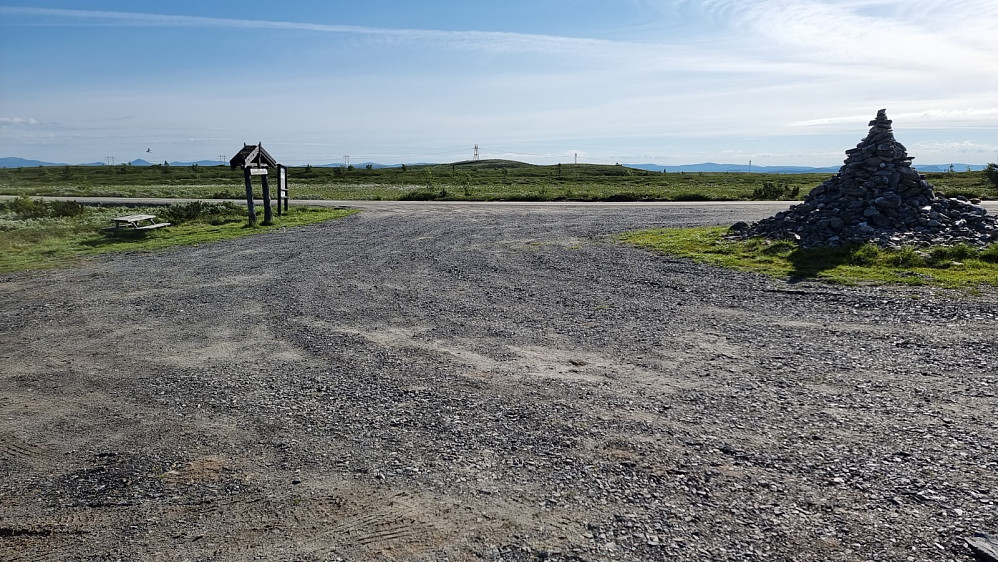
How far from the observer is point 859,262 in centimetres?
1279

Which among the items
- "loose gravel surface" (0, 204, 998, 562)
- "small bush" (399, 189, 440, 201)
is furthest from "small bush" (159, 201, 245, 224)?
"loose gravel surface" (0, 204, 998, 562)

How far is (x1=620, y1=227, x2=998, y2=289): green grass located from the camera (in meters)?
11.3

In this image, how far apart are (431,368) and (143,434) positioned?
2805mm

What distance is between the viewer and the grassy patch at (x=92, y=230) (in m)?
16.6

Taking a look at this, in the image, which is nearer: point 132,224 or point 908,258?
point 908,258

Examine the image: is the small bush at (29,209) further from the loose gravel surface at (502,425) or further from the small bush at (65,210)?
the loose gravel surface at (502,425)

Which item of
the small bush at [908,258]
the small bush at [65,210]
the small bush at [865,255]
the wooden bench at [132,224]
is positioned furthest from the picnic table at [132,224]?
the small bush at [908,258]

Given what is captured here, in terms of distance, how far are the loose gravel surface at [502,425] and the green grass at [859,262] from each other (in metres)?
1.05

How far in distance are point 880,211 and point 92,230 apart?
23.6 metres

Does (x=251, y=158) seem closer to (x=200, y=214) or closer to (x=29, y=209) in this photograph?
(x=200, y=214)

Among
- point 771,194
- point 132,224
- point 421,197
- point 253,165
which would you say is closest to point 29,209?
point 132,224

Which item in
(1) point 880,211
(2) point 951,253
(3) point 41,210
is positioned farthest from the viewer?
(3) point 41,210

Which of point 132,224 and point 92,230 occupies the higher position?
point 132,224

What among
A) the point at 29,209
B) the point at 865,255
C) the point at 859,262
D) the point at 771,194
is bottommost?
the point at 859,262
